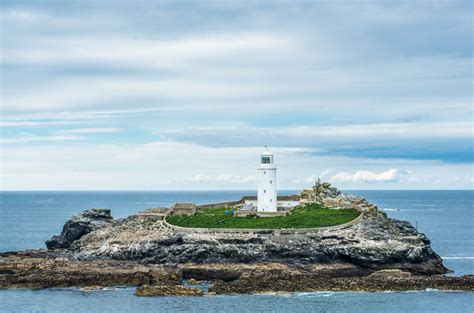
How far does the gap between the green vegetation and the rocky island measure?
1.18 m

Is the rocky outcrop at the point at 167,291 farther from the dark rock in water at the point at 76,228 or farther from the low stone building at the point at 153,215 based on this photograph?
the dark rock in water at the point at 76,228

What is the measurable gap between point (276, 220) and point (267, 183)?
8.55m

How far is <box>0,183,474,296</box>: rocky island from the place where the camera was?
69.3 meters

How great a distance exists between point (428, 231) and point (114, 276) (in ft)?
257

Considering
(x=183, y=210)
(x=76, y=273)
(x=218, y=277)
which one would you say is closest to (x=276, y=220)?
(x=183, y=210)

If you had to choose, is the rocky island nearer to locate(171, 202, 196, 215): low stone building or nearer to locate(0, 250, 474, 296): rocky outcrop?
locate(0, 250, 474, 296): rocky outcrop

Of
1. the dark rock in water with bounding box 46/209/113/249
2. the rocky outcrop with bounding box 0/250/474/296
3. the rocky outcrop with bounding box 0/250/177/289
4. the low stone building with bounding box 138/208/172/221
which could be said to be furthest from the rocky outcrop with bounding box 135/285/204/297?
the dark rock in water with bounding box 46/209/113/249

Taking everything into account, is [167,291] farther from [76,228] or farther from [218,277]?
[76,228]

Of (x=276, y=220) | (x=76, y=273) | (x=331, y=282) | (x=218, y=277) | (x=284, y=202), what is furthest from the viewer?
(x=284, y=202)

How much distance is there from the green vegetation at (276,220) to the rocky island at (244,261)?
1.18 m

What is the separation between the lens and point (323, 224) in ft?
268

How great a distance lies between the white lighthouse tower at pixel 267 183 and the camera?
92.8 m

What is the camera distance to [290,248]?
76.5 metres

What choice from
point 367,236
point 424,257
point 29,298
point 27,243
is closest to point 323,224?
point 367,236
